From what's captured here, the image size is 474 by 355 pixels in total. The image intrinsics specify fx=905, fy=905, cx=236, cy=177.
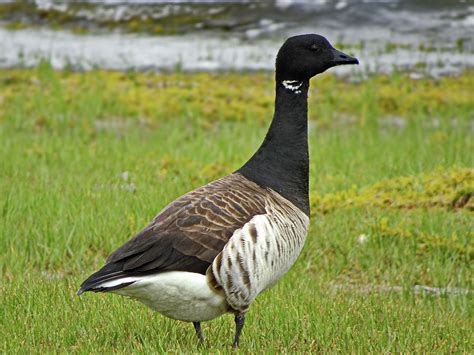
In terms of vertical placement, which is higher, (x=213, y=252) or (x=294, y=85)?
(x=294, y=85)

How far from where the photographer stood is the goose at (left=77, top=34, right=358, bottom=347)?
232 inches

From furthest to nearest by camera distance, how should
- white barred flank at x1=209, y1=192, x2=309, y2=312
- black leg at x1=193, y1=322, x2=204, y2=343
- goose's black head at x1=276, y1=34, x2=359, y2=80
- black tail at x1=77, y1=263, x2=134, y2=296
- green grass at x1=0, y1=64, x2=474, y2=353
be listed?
goose's black head at x1=276, y1=34, x2=359, y2=80
green grass at x1=0, y1=64, x2=474, y2=353
black leg at x1=193, y1=322, x2=204, y2=343
white barred flank at x1=209, y1=192, x2=309, y2=312
black tail at x1=77, y1=263, x2=134, y2=296

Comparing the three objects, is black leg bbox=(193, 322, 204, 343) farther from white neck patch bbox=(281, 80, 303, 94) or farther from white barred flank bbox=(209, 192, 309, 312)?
white neck patch bbox=(281, 80, 303, 94)

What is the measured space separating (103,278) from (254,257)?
102 centimetres

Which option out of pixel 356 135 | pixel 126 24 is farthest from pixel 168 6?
pixel 356 135

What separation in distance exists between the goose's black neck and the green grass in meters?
1.01

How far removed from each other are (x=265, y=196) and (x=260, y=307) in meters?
1.25

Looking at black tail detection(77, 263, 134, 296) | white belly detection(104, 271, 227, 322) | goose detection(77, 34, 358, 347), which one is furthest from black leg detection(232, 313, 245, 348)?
black tail detection(77, 263, 134, 296)

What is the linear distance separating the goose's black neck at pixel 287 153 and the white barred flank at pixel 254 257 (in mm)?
462

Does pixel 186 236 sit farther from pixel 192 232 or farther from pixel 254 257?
pixel 254 257

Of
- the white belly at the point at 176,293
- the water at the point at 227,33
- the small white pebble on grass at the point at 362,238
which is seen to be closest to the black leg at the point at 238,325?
the white belly at the point at 176,293

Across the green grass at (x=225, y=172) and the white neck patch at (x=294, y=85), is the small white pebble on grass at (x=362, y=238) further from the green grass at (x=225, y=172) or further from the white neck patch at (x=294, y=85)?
the white neck patch at (x=294, y=85)

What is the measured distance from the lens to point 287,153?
23.5 feet

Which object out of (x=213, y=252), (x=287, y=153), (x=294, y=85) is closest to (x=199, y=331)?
(x=213, y=252)
